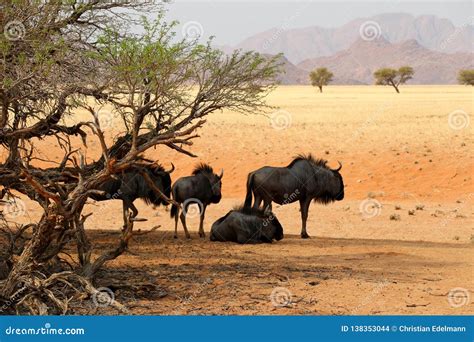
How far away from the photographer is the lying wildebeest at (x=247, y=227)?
16375 millimetres

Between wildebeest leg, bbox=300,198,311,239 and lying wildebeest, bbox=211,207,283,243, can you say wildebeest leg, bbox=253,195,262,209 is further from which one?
lying wildebeest, bbox=211,207,283,243

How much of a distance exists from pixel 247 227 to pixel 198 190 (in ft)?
7.12

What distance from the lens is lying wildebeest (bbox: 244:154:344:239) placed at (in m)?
18.0

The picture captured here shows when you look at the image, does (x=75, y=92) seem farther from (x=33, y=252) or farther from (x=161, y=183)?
(x=161, y=183)

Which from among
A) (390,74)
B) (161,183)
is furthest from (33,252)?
(390,74)

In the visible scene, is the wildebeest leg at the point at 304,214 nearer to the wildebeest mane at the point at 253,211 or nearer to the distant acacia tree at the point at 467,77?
the wildebeest mane at the point at 253,211

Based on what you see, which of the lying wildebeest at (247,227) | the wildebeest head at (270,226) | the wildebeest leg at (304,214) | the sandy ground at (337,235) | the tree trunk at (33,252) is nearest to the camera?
the tree trunk at (33,252)

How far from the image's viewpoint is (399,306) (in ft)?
34.6

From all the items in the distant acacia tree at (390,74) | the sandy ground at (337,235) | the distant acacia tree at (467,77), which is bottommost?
the sandy ground at (337,235)

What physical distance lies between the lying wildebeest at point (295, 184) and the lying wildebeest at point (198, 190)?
878mm

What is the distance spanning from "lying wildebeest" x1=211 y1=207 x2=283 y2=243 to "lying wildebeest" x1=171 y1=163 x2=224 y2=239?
115cm

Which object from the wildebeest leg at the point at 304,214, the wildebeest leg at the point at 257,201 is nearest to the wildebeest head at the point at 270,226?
the wildebeest leg at the point at 304,214

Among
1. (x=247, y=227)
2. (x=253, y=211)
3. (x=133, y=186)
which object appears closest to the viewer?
(x=247, y=227)

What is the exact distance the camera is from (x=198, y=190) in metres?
18.0
